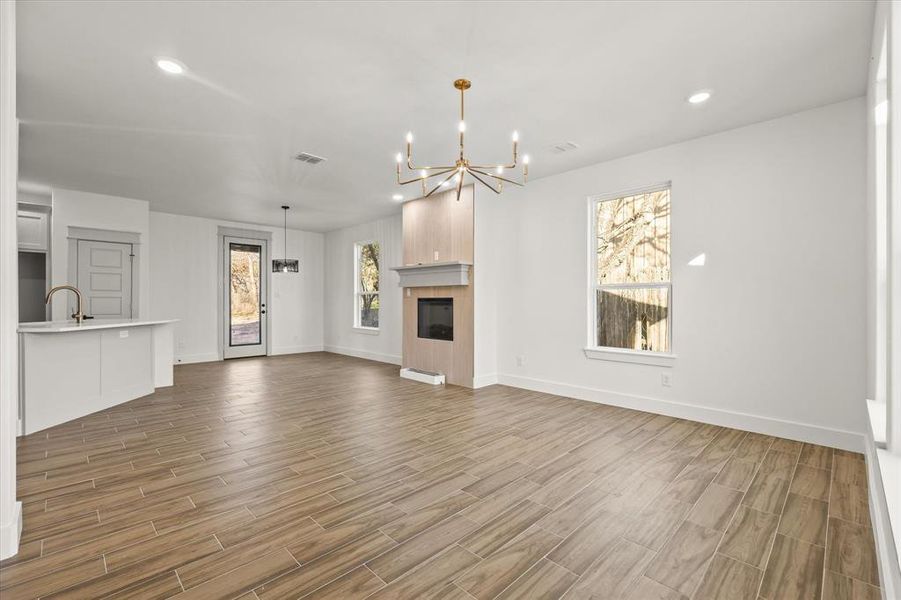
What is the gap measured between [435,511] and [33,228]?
8923 millimetres

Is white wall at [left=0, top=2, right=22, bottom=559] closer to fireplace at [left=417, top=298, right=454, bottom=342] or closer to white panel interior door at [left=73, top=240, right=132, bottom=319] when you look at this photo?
fireplace at [left=417, top=298, right=454, bottom=342]

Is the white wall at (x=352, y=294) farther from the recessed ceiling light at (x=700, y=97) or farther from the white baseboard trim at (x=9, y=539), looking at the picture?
the white baseboard trim at (x=9, y=539)

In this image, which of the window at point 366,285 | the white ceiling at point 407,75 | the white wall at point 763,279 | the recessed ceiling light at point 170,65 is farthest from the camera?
the window at point 366,285

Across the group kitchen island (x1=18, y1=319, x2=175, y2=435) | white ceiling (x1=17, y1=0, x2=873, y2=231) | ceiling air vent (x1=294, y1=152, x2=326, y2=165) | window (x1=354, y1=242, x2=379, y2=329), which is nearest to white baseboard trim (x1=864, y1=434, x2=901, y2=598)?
white ceiling (x1=17, y1=0, x2=873, y2=231)

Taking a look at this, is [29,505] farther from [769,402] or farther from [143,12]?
[769,402]

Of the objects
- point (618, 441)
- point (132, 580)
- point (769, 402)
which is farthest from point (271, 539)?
point (769, 402)

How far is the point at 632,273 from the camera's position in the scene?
484 cm

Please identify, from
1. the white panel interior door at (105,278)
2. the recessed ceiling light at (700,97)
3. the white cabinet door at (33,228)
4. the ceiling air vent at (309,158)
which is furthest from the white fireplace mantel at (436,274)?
the white cabinet door at (33,228)

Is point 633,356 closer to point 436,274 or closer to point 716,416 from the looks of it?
point 716,416

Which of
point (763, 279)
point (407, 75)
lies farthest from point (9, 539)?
point (763, 279)

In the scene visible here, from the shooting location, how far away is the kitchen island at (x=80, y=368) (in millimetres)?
3844

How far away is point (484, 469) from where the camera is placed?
2986 millimetres

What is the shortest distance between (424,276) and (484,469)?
3765 mm

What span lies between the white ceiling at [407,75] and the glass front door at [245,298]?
3.96 metres
